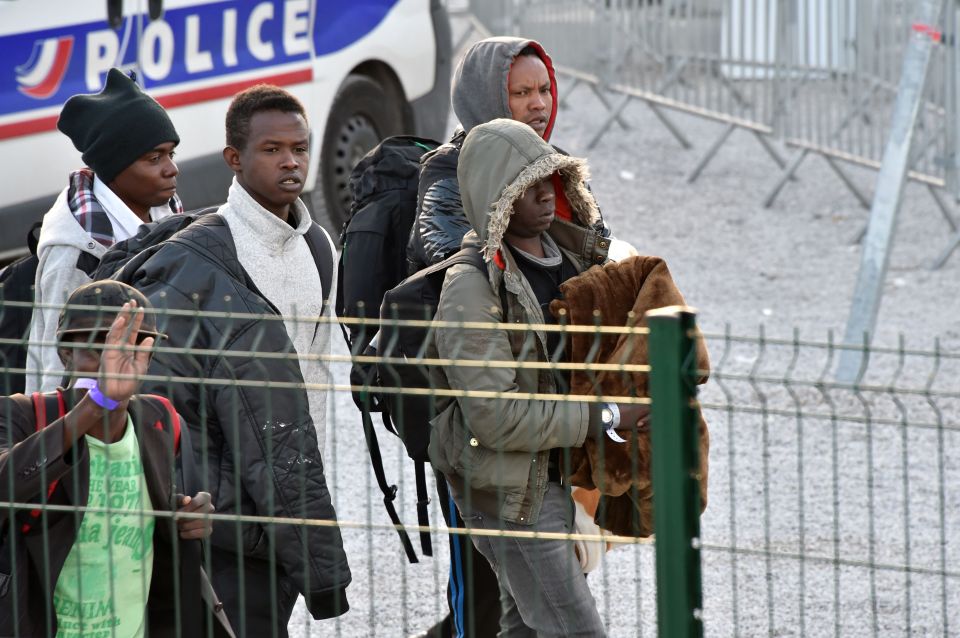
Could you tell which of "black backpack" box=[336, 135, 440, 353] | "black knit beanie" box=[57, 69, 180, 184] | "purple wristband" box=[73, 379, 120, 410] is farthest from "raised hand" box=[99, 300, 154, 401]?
"black knit beanie" box=[57, 69, 180, 184]

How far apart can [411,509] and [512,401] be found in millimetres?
2760

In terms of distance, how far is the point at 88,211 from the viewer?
4.34 meters

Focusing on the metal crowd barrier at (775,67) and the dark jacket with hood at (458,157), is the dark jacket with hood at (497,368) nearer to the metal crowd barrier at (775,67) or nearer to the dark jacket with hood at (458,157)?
the dark jacket with hood at (458,157)

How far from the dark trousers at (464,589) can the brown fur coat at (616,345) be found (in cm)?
43

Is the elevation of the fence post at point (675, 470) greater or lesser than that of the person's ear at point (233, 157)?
lesser

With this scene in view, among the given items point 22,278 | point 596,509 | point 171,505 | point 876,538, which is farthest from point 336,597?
point 876,538

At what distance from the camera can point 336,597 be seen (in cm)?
362

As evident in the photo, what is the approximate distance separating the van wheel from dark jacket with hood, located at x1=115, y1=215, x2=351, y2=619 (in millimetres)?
4966

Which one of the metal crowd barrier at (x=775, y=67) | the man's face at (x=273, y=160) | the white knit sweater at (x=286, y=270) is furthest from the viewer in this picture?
the metal crowd barrier at (x=775, y=67)

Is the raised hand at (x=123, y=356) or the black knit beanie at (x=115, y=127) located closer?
the raised hand at (x=123, y=356)

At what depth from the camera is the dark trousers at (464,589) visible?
161 inches

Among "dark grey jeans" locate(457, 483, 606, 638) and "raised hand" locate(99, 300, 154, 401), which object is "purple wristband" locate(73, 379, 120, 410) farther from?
"dark grey jeans" locate(457, 483, 606, 638)

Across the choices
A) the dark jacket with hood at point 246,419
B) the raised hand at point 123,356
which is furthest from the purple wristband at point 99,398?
the dark jacket with hood at point 246,419

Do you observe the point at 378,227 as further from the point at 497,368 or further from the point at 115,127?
the point at 497,368
